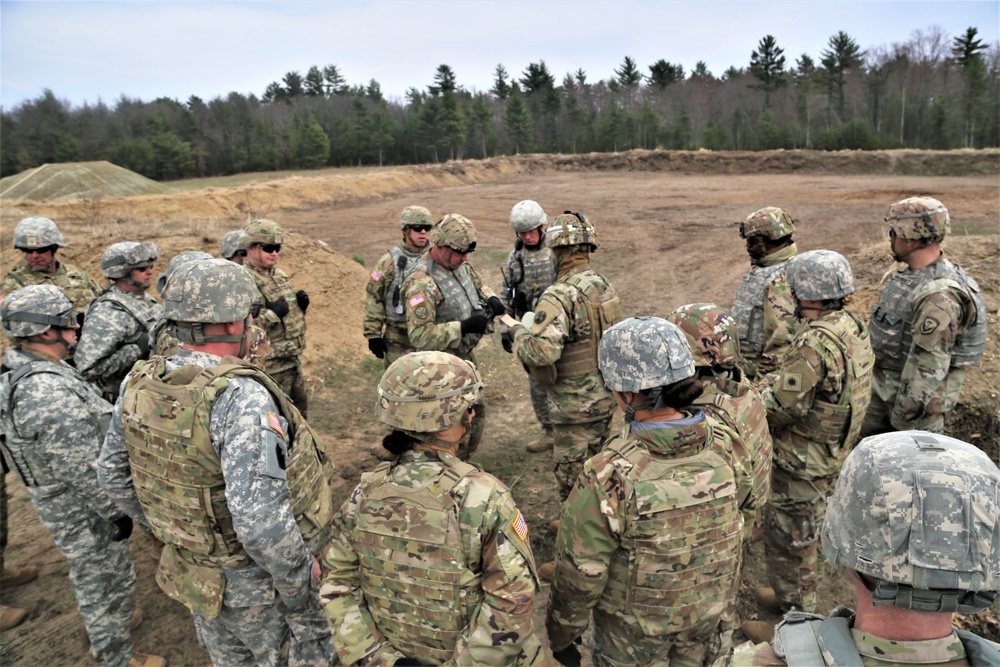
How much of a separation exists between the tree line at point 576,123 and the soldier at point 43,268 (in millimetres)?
42782

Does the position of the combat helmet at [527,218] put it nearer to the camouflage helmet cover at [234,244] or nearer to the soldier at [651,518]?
the camouflage helmet cover at [234,244]

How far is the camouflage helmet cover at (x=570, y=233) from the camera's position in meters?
4.70

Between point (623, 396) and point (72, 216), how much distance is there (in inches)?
776

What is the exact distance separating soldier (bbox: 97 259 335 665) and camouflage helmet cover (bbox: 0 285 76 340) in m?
1.14

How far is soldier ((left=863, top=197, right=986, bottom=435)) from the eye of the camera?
4.38 m

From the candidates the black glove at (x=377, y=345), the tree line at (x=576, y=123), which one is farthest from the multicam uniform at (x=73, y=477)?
the tree line at (x=576, y=123)

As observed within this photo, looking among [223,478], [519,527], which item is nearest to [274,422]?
[223,478]

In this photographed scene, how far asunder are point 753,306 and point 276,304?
493 cm

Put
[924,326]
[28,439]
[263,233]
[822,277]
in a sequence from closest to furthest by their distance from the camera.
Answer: [28,439] → [822,277] → [924,326] → [263,233]

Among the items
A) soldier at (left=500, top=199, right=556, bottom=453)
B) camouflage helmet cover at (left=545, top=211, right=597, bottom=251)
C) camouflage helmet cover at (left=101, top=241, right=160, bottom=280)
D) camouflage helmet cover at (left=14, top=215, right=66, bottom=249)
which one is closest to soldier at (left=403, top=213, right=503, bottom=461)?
camouflage helmet cover at (left=545, top=211, right=597, bottom=251)

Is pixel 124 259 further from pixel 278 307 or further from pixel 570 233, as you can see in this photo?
pixel 570 233

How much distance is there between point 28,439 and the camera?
3.58m

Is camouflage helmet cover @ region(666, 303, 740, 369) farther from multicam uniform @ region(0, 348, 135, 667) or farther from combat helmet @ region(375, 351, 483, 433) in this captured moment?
multicam uniform @ region(0, 348, 135, 667)

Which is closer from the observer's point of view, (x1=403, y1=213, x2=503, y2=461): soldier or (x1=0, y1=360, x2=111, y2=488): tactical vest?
(x1=0, y1=360, x2=111, y2=488): tactical vest
